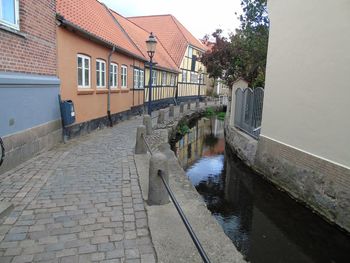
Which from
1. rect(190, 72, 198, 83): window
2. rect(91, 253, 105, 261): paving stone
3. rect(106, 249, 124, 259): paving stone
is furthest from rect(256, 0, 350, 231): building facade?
rect(190, 72, 198, 83): window

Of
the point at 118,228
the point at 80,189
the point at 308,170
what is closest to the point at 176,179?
the point at 80,189

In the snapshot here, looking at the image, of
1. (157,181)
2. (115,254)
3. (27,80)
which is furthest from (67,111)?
(115,254)

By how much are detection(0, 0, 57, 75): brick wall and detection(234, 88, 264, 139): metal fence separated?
652 cm

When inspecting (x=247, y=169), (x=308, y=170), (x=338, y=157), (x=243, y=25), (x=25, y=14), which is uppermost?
(x=243, y=25)

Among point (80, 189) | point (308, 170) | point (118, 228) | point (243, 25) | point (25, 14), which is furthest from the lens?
point (243, 25)

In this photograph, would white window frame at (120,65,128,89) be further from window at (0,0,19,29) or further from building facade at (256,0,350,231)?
window at (0,0,19,29)

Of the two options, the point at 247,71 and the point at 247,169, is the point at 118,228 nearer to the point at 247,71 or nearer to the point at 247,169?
the point at 247,169

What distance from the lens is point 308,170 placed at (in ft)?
23.7

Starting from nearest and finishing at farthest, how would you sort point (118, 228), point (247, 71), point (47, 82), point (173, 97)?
1. point (118, 228)
2. point (47, 82)
3. point (247, 71)
4. point (173, 97)

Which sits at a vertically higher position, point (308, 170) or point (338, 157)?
point (338, 157)

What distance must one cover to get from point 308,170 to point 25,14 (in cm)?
673

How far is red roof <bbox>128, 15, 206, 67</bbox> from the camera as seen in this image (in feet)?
101

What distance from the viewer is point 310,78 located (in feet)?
24.1

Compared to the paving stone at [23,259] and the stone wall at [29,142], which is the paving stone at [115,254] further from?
the stone wall at [29,142]
